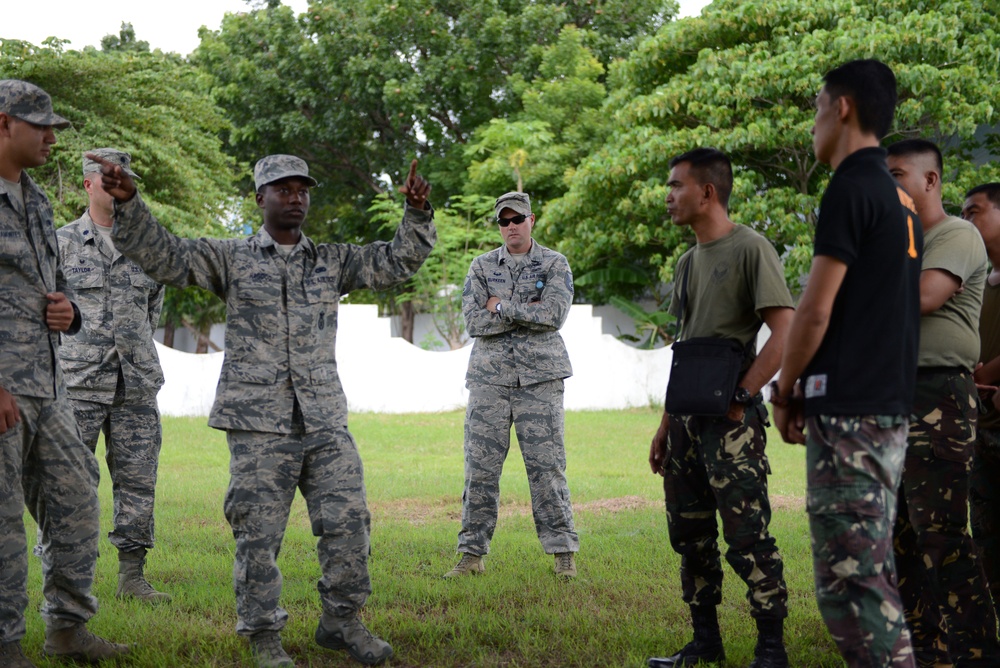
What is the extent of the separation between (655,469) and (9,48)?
17.6 meters

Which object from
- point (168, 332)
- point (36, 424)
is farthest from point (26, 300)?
point (168, 332)

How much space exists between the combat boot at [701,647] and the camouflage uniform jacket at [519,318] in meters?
2.28

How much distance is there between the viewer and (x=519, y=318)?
663cm

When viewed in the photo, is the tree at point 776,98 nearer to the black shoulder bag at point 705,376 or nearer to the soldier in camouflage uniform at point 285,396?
the black shoulder bag at point 705,376

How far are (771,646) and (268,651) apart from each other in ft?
7.30

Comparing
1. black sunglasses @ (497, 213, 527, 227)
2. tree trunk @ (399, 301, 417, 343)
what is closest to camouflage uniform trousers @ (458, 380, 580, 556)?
black sunglasses @ (497, 213, 527, 227)

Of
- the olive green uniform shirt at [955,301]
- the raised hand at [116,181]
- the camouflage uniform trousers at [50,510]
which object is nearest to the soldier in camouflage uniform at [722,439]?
the olive green uniform shirt at [955,301]

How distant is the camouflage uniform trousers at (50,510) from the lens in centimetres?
429

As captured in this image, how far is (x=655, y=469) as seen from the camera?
4.89m

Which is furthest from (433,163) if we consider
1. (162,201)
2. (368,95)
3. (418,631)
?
(418,631)

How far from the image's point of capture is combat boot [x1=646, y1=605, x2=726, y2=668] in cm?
462

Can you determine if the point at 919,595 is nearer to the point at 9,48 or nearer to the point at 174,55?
the point at 9,48

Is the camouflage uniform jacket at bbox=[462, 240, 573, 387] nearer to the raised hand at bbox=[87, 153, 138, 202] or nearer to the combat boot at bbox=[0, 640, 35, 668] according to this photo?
the raised hand at bbox=[87, 153, 138, 202]

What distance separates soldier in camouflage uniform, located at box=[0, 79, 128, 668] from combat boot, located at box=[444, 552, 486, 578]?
2.24m
